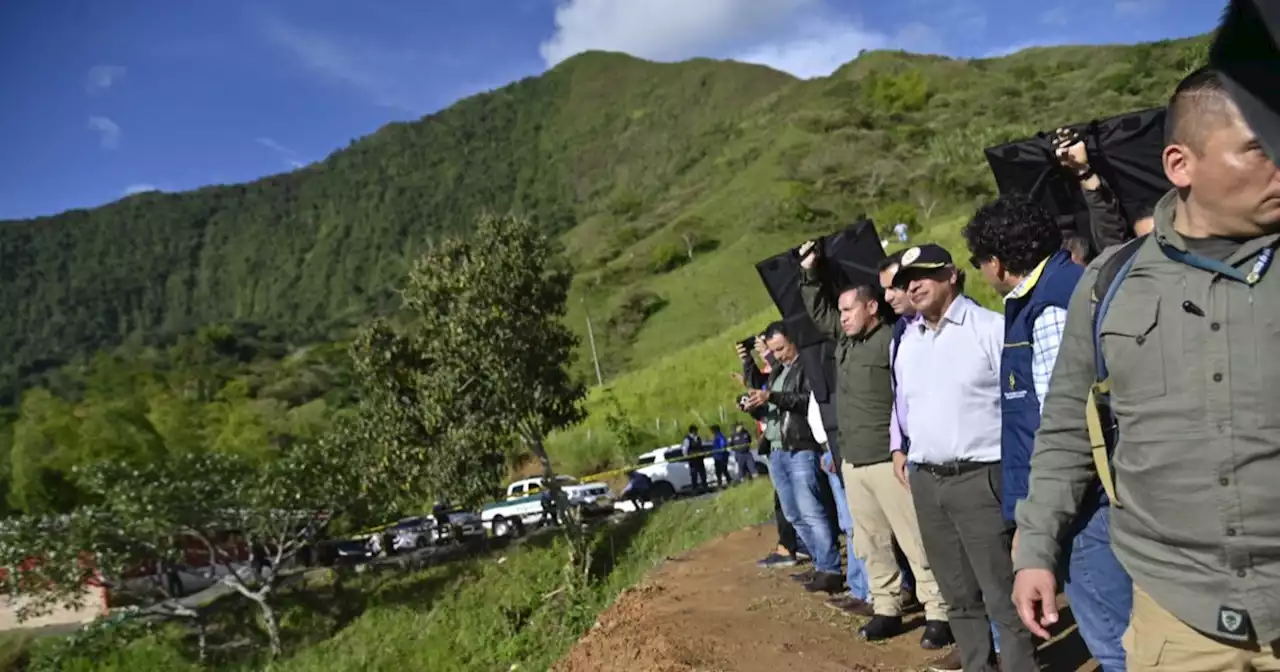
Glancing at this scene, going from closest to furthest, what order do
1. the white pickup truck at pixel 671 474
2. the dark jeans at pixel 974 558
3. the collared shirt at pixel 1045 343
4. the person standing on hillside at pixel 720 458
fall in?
the collared shirt at pixel 1045 343 < the dark jeans at pixel 974 558 < the person standing on hillside at pixel 720 458 < the white pickup truck at pixel 671 474

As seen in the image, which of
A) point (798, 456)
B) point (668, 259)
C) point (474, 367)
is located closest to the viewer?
point (798, 456)

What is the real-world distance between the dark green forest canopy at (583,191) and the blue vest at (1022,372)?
3978 centimetres

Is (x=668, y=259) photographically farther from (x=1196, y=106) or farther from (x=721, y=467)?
(x=1196, y=106)

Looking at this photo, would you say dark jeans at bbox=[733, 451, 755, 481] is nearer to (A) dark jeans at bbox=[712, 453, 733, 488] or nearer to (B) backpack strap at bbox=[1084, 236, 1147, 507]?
(A) dark jeans at bbox=[712, 453, 733, 488]

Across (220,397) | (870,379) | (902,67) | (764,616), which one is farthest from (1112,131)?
(902,67)

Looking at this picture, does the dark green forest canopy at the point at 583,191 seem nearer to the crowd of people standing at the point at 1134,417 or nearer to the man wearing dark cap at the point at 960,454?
the man wearing dark cap at the point at 960,454

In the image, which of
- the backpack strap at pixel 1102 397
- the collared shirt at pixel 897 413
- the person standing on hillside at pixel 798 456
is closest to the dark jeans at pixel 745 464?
the person standing on hillside at pixel 798 456

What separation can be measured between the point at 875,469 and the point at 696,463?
559 inches

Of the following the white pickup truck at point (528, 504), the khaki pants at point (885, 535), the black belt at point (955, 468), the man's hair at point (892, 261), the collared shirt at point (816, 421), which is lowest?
the white pickup truck at point (528, 504)

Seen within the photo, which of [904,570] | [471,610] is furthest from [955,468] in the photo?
[471,610]

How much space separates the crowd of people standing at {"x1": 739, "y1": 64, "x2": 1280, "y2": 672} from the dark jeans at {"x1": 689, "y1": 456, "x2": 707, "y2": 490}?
595 inches

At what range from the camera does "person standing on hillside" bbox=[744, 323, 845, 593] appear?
552 cm

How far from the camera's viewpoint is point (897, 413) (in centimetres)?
380

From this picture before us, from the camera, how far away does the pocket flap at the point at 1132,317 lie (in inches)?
65.4
